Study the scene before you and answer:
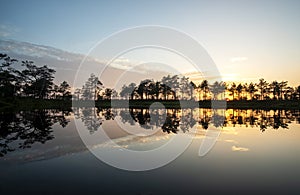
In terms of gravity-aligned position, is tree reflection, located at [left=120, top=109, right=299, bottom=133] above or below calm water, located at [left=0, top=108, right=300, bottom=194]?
above

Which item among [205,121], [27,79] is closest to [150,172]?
[205,121]

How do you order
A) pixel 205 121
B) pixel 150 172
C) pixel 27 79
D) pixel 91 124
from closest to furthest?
pixel 150 172 < pixel 91 124 < pixel 205 121 < pixel 27 79

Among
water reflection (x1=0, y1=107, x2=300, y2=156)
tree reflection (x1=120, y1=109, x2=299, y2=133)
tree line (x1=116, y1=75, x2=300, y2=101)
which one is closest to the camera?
water reflection (x1=0, y1=107, x2=300, y2=156)

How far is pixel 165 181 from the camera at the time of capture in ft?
24.5

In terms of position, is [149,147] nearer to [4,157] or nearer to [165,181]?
[165,181]

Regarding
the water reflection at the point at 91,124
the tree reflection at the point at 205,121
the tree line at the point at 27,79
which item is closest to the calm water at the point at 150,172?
the water reflection at the point at 91,124

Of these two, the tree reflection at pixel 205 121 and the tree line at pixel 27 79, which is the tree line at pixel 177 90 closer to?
the tree line at pixel 27 79

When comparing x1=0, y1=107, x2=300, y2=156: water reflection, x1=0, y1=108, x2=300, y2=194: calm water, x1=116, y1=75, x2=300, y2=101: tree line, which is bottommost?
x1=0, y1=108, x2=300, y2=194: calm water

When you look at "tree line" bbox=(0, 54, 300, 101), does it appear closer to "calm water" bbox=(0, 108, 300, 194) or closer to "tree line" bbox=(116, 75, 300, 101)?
"tree line" bbox=(116, 75, 300, 101)

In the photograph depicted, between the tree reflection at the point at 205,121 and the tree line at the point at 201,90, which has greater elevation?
the tree line at the point at 201,90

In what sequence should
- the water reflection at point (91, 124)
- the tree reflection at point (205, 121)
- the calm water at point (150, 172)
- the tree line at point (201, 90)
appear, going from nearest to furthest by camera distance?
the calm water at point (150, 172) → the water reflection at point (91, 124) → the tree reflection at point (205, 121) → the tree line at point (201, 90)

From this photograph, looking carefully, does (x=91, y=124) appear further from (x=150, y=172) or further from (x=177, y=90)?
(x=177, y=90)

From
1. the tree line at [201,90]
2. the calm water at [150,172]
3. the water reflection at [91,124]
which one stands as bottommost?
the calm water at [150,172]

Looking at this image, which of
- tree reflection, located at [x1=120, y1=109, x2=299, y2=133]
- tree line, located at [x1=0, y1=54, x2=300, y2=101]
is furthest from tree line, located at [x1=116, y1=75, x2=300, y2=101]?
tree reflection, located at [x1=120, y1=109, x2=299, y2=133]
